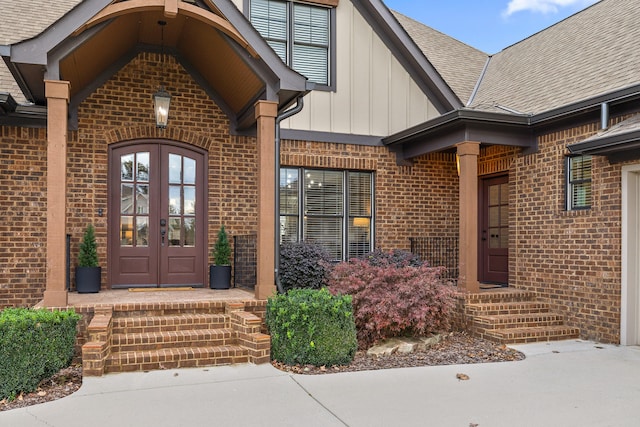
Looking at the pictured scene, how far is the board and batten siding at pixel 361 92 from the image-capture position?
32.1ft

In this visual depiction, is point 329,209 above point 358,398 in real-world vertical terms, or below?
above

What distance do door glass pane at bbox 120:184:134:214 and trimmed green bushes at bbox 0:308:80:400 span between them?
330 centimetres

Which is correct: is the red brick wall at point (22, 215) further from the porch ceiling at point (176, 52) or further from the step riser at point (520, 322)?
the step riser at point (520, 322)

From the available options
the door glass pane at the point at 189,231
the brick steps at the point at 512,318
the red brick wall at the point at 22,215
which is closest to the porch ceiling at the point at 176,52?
the red brick wall at the point at 22,215

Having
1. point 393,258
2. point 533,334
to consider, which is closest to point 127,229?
point 393,258

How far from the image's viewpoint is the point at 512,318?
7984 mm

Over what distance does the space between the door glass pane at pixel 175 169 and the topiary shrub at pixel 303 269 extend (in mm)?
2061

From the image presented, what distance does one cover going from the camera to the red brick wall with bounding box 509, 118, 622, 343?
7605mm

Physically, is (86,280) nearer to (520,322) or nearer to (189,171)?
(189,171)

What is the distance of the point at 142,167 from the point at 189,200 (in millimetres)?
894

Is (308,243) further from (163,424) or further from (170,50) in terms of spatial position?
(163,424)

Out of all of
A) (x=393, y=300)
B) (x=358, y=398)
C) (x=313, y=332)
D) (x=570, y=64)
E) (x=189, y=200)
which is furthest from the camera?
(x=570, y=64)

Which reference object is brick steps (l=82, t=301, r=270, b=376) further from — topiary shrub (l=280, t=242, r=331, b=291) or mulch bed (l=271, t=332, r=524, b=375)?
topiary shrub (l=280, t=242, r=331, b=291)

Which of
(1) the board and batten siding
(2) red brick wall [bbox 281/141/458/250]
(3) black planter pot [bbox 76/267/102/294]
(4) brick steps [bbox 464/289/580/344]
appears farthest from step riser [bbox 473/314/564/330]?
(3) black planter pot [bbox 76/267/102/294]
